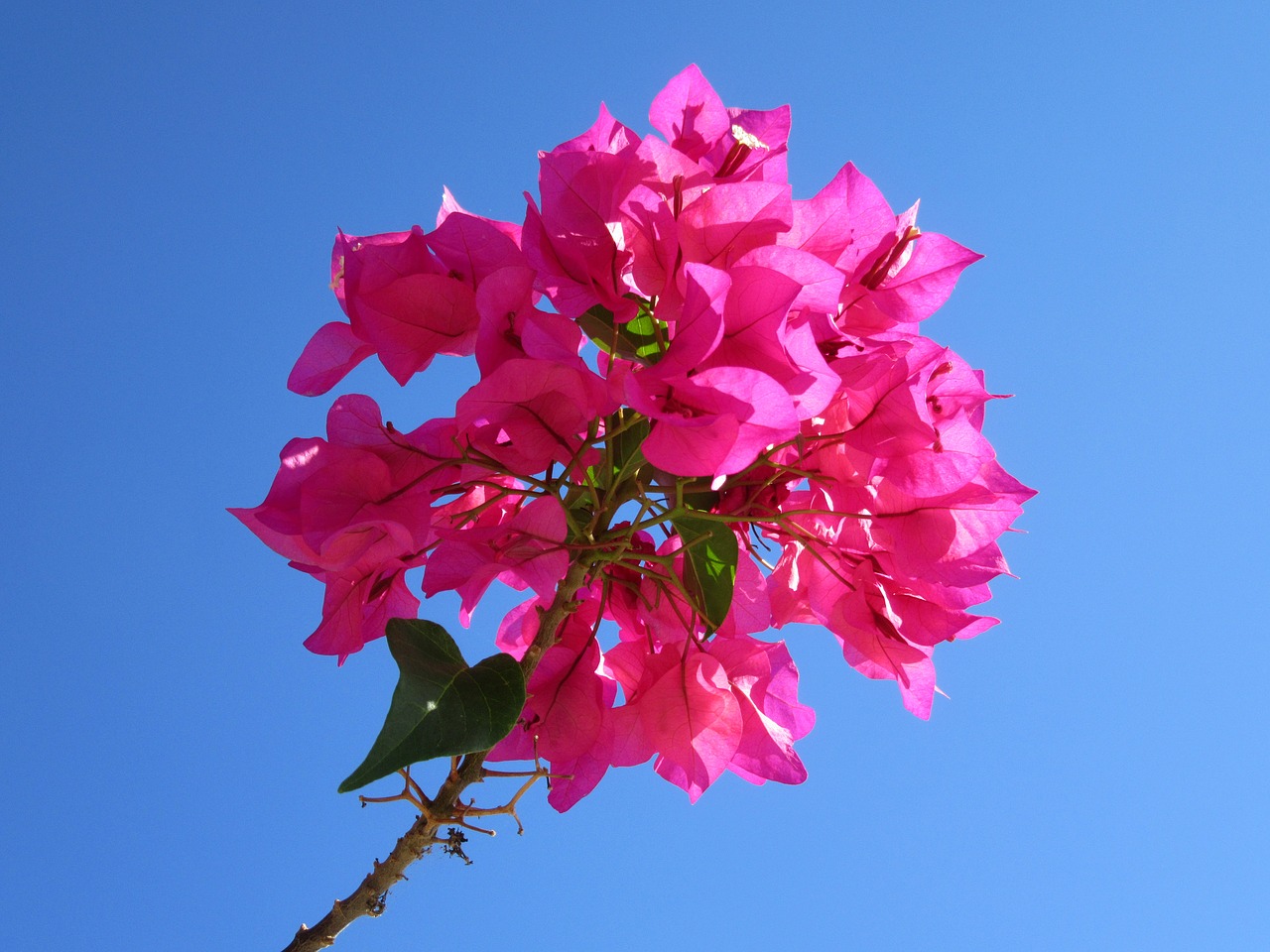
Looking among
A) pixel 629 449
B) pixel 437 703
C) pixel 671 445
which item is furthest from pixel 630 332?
pixel 437 703

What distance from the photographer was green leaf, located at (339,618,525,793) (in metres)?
0.54

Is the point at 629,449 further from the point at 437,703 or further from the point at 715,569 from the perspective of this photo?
the point at 437,703

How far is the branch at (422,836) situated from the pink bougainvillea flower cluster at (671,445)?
1cm

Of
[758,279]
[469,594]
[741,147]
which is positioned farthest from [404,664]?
[741,147]

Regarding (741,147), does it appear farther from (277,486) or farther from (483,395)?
(277,486)

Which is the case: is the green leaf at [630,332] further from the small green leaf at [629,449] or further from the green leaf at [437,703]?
the green leaf at [437,703]

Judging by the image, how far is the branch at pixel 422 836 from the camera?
0.66m

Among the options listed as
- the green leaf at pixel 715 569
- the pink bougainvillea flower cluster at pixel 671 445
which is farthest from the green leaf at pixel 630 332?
the green leaf at pixel 715 569

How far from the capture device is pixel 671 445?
0.56 m

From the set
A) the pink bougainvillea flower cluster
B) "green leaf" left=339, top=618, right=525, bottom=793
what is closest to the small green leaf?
the pink bougainvillea flower cluster

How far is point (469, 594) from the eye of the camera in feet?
2.16

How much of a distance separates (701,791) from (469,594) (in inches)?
8.6

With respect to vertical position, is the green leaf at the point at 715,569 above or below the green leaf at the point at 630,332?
below

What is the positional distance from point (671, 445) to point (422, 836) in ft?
1.06
